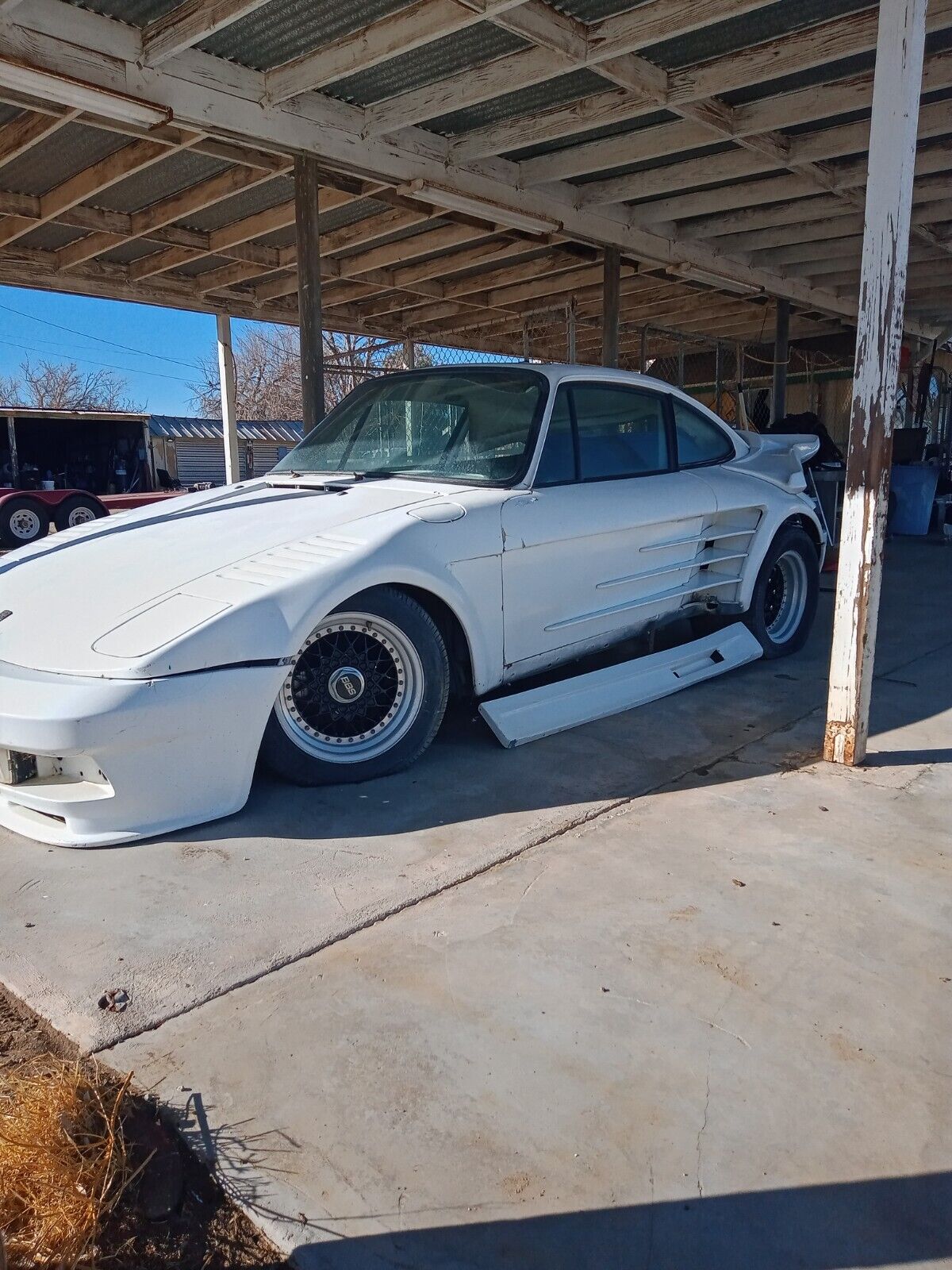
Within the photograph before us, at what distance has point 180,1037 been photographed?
1.98m

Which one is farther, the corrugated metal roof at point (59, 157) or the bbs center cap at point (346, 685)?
the corrugated metal roof at point (59, 157)

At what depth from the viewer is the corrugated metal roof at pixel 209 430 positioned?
90.3 ft

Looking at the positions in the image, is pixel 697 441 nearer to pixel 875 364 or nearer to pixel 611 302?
pixel 875 364

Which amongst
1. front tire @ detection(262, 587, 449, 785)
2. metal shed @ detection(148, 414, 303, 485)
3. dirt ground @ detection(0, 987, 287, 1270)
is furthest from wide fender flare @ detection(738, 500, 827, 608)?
metal shed @ detection(148, 414, 303, 485)

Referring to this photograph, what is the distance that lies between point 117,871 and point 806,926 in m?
2.00

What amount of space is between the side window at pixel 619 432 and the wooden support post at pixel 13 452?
50.9 ft

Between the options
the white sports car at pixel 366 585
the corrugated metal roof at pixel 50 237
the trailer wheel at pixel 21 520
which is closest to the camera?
the white sports car at pixel 366 585

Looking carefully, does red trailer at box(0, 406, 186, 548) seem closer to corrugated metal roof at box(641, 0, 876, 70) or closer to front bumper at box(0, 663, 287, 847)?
corrugated metal roof at box(641, 0, 876, 70)

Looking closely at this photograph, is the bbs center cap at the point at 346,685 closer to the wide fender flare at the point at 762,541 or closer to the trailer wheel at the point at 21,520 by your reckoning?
the wide fender flare at the point at 762,541

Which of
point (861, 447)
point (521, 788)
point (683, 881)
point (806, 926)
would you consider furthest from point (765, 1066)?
point (861, 447)

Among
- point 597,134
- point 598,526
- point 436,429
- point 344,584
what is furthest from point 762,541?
point 597,134

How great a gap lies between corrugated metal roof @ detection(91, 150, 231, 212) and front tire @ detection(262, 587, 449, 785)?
519 centimetres

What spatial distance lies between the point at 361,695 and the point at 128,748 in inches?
36.2

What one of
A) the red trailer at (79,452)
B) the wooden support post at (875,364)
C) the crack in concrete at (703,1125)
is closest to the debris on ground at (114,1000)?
the crack in concrete at (703,1125)
